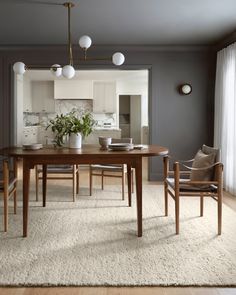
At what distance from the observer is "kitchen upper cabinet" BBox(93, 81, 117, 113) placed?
33.8 ft

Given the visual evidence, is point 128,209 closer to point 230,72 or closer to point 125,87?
point 230,72

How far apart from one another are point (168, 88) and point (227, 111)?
1.20 metres

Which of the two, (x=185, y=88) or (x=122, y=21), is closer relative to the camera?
(x=122, y=21)

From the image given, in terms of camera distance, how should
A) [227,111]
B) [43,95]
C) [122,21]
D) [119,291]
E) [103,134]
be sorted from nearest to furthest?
1. [119,291]
2. [122,21]
3. [227,111]
4. [103,134]
5. [43,95]

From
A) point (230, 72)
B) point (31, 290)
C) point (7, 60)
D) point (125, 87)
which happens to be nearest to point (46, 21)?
point (7, 60)

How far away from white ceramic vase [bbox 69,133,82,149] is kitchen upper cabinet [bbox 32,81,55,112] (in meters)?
6.96

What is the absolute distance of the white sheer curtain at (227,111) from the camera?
5.15 meters

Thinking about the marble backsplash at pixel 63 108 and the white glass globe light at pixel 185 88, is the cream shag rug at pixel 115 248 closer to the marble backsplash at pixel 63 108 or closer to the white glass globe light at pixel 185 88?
the white glass globe light at pixel 185 88

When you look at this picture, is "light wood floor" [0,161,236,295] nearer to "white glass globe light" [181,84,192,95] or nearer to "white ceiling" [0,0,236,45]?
"white ceiling" [0,0,236,45]

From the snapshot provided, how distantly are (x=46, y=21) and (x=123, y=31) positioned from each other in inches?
44.9

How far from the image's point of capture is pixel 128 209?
4.21 metres

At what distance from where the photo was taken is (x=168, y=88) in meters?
6.16

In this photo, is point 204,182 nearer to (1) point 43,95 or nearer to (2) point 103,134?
(2) point 103,134

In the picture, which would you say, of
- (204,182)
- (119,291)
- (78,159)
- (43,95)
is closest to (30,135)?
(43,95)
